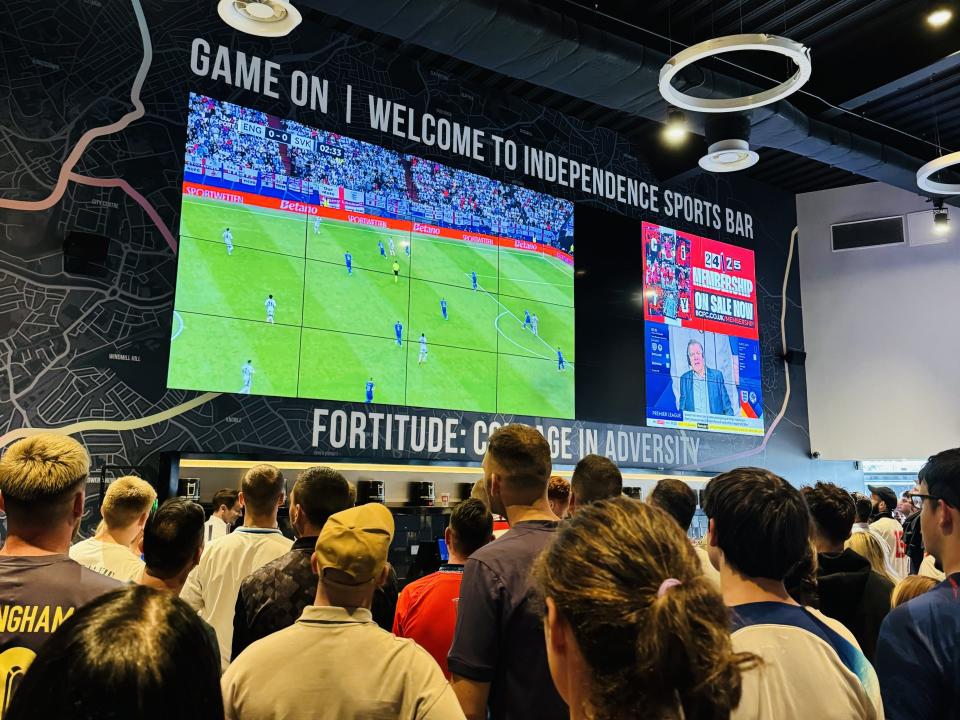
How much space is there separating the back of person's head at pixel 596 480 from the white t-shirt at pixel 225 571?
4.02 ft

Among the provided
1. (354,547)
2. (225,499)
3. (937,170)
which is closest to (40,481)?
(354,547)

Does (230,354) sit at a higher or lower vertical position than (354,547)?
higher

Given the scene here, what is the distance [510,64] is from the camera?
640 cm

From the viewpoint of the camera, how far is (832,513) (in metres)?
2.93

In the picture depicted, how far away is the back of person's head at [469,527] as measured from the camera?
9.36 feet

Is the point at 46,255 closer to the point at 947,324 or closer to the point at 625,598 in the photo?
the point at 625,598

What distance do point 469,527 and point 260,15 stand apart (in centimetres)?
371

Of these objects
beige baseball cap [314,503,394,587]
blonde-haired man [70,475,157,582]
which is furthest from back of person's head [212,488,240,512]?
beige baseball cap [314,503,394,587]

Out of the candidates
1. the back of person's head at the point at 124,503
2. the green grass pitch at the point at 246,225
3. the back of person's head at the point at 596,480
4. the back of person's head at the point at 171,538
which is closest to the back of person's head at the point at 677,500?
the back of person's head at the point at 596,480

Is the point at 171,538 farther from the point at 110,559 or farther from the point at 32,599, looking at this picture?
the point at 110,559

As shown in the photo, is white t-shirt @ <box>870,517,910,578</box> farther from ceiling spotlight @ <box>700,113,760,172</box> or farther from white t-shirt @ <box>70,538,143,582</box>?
white t-shirt @ <box>70,538,143,582</box>

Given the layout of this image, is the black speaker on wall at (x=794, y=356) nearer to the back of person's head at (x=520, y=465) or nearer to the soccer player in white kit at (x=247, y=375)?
the soccer player in white kit at (x=247, y=375)

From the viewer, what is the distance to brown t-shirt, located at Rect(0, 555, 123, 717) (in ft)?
5.52

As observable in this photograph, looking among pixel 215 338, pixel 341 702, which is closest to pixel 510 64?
pixel 215 338
